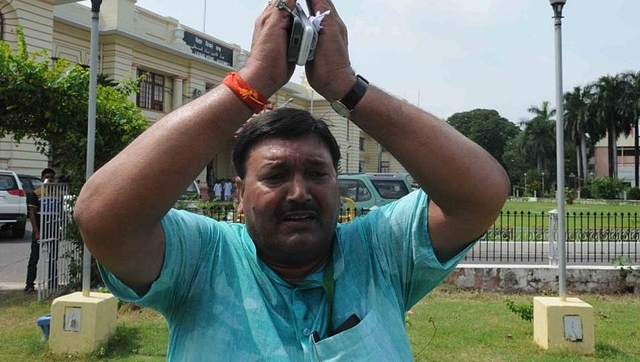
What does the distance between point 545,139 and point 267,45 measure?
66325mm

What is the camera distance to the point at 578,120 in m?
55.8

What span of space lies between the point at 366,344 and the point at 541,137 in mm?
66280

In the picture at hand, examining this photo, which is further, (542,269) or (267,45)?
(542,269)

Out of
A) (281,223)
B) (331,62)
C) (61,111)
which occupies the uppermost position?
(61,111)

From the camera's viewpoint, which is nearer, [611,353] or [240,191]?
[240,191]

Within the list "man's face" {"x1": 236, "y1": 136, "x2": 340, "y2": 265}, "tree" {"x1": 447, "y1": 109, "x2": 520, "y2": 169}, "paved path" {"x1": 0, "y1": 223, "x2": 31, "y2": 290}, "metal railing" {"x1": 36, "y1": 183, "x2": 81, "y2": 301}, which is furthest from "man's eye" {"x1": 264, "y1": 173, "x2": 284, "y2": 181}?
"tree" {"x1": 447, "y1": 109, "x2": 520, "y2": 169}

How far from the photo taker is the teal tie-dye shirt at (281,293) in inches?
57.7

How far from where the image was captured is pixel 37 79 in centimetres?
711

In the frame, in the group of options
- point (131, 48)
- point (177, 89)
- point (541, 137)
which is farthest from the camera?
point (541, 137)

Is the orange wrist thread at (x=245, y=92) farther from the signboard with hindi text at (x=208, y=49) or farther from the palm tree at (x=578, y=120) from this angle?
the palm tree at (x=578, y=120)

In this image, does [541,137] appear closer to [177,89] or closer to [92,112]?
[177,89]

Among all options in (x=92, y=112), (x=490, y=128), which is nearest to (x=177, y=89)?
(x=92, y=112)

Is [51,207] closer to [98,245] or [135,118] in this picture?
[135,118]

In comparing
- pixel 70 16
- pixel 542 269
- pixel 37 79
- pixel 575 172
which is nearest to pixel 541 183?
pixel 575 172
